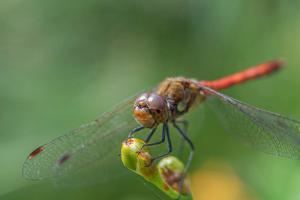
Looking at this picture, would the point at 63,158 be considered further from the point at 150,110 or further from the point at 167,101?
the point at 167,101

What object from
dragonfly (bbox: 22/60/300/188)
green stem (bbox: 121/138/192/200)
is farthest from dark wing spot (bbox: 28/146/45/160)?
green stem (bbox: 121/138/192/200)

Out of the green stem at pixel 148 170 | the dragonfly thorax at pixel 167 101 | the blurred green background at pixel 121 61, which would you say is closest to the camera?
the green stem at pixel 148 170

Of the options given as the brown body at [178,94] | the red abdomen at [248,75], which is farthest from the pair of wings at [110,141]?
the red abdomen at [248,75]

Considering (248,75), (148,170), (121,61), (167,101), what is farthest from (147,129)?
(121,61)

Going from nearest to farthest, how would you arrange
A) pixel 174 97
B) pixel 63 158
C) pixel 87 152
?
pixel 63 158
pixel 87 152
pixel 174 97

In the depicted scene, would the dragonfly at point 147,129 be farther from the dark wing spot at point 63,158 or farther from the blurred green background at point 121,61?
the blurred green background at point 121,61

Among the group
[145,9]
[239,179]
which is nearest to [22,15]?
[145,9]
